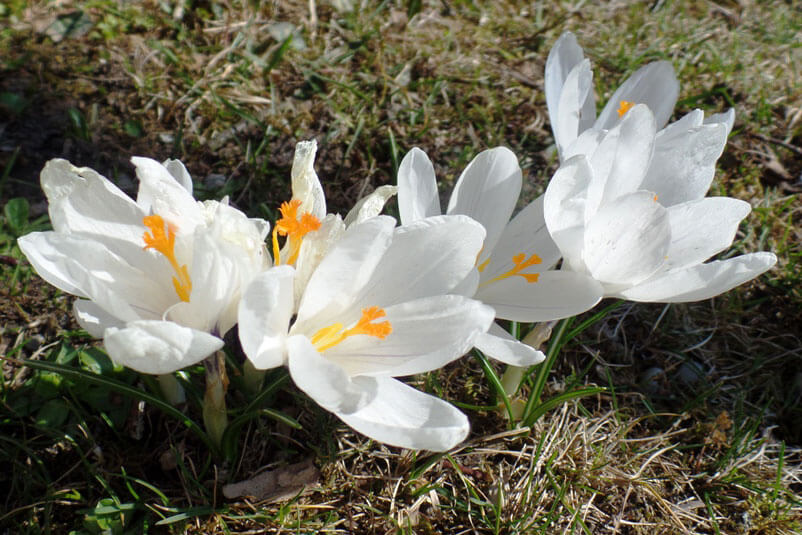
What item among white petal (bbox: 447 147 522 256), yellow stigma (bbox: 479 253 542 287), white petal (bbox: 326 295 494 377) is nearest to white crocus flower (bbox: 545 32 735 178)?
white petal (bbox: 447 147 522 256)

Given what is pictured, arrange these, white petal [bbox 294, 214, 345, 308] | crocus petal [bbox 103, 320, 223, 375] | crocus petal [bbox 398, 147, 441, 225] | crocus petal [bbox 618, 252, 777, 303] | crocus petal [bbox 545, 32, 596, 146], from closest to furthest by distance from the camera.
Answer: crocus petal [bbox 103, 320, 223, 375] → white petal [bbox 294, 214, 345, 308] → crocus petal [bbox 618, 252, 777, 303] → crocus petal [bbox 398, 147, 441, 225] → crocus petal [bbox 545, 32, 596, 146]

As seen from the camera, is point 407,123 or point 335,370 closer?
point 335,370

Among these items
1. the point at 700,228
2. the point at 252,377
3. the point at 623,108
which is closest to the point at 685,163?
the point at 700,228

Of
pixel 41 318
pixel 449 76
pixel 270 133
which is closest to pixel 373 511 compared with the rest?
pixel 41 318

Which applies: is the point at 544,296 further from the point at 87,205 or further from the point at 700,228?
the point at 87,205

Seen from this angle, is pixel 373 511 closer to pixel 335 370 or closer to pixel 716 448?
pixel 335 370

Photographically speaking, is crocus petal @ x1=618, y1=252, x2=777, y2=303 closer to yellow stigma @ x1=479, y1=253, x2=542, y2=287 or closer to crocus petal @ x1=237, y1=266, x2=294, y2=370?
yellow stigma @ x1=479, y1=253, x2=542, y2=287
